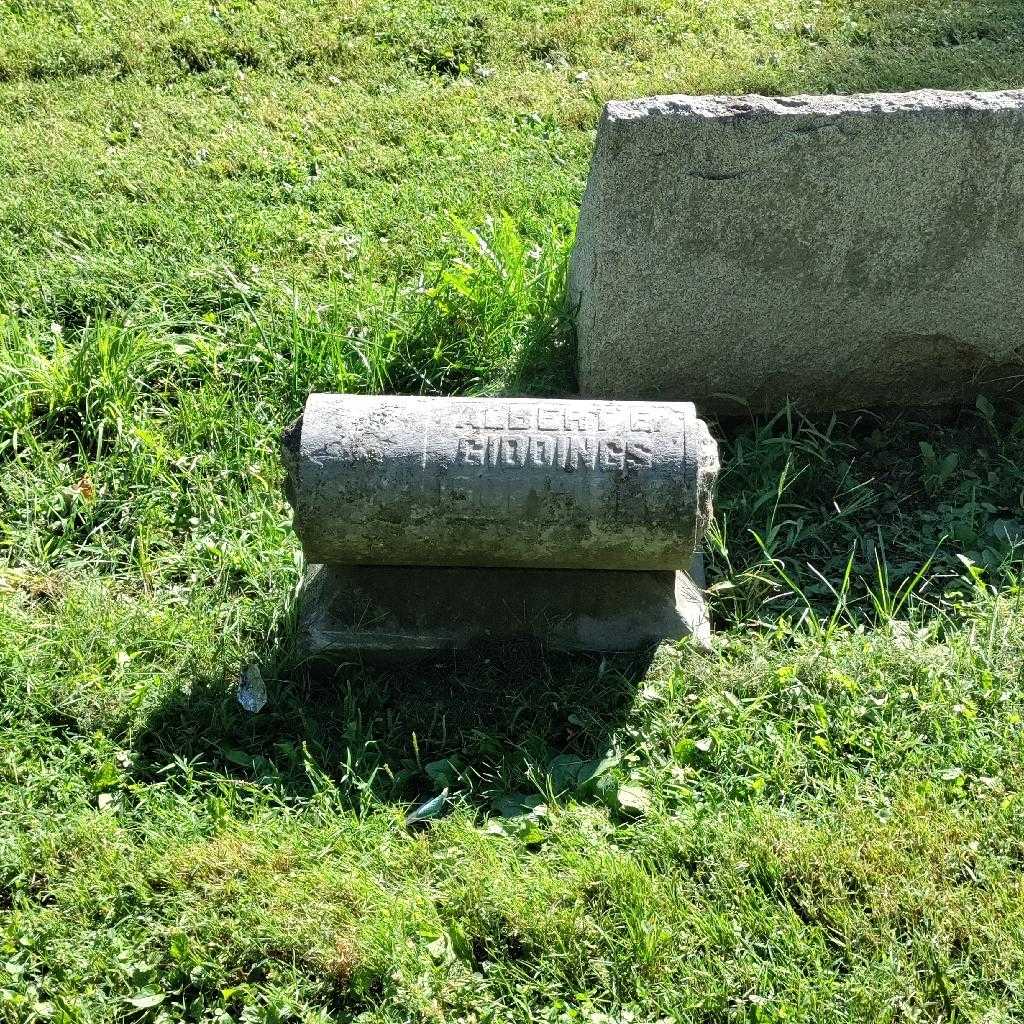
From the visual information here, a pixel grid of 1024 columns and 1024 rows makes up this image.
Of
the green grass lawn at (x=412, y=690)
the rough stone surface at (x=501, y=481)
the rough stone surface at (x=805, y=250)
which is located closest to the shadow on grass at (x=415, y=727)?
the green grass lawn at (x=412, y=690)

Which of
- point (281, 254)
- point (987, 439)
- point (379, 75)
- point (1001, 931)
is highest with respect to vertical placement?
point (379, 75)

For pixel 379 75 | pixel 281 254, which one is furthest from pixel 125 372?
pixel 379 75

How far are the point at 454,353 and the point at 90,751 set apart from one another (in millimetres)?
1871

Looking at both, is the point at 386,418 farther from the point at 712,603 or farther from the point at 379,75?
the point at 379,75

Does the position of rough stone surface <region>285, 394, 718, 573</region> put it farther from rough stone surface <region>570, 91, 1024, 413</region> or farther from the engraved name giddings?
rough stone surface <region>570, 91, 1024, 413</region>

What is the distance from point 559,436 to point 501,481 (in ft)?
0.65

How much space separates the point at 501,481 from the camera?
3.07 m

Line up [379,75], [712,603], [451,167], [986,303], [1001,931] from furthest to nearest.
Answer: [379,75] < [451,167] < [986,303] < [712,603] < [1001,931]

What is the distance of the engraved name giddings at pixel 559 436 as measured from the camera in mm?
3084

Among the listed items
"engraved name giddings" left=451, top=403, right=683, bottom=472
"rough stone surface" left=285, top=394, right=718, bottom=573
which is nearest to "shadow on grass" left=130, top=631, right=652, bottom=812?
"rough stone surface" left=285, top=394, right=718, bottom=573

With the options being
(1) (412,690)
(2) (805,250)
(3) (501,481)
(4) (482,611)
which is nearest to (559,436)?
(3) (501,481)

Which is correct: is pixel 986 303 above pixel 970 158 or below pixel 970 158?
below

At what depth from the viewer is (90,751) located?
3.06 meters

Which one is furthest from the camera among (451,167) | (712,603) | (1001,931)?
(451,167)
